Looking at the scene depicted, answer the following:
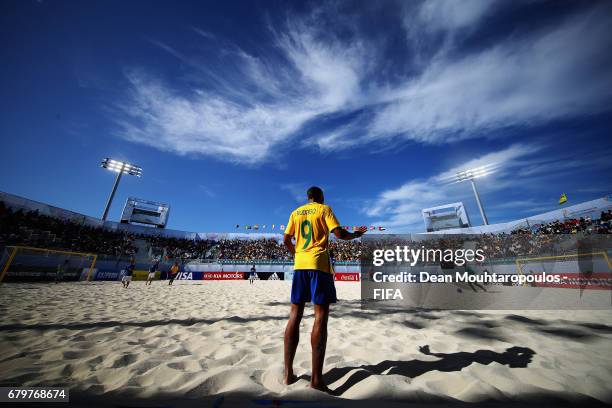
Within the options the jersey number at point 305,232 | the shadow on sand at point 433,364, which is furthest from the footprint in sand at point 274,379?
the jersey number at point 305,232

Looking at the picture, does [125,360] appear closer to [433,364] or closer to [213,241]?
[433,364]

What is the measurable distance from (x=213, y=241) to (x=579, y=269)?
139 ft

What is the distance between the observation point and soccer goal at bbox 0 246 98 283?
11812mm

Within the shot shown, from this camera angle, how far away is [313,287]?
247 cm

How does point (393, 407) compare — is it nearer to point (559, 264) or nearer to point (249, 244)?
point (559, 264)

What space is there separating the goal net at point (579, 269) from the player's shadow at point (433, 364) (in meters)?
10.3

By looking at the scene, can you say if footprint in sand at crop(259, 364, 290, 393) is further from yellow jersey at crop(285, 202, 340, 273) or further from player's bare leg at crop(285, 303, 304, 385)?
yellow jersey at crop(285, 202, 340, 273)

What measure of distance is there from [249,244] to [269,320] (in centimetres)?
3749

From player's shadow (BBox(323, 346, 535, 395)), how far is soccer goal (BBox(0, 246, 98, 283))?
17130mm

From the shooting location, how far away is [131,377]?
2.43m

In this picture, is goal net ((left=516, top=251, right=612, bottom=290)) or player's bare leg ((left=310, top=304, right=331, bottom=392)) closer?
player's bare leg ((left=310, top=304, right=331, bottom=392))

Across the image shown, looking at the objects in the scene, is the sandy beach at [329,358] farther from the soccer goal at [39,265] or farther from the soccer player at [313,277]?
the soccer goal at [39,265]

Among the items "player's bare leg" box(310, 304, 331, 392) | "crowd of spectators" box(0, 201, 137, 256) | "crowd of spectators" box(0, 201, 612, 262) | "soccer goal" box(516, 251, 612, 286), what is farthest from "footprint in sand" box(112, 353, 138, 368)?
"soccer goal" box(516, 251, 612, 286)

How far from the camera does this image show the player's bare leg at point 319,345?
220 cm
